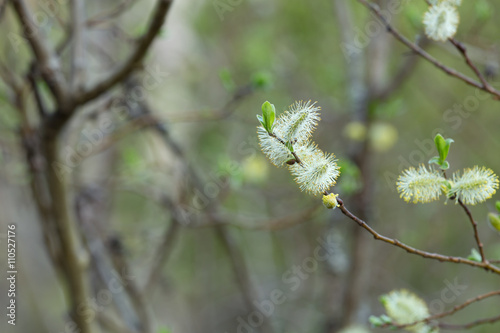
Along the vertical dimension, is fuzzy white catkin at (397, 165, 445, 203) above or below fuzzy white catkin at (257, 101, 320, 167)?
above

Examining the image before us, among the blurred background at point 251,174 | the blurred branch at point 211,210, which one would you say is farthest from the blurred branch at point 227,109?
the blurred branch at point 211,210

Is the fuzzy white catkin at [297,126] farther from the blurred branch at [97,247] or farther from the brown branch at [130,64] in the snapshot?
the blurred branch at [97,247]

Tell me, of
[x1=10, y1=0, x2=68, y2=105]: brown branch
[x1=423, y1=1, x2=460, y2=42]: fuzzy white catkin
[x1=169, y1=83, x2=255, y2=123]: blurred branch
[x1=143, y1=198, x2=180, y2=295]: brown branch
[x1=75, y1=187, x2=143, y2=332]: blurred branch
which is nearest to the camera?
[x1=423, y1=1, x2=460, y2=42]: fuzzy white catkin

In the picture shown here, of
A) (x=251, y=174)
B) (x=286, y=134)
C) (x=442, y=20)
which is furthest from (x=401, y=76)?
(x=286, y=134)

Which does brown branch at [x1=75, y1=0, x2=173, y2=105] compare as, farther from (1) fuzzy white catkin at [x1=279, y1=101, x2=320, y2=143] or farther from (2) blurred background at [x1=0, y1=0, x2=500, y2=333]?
(1) fuzzy white catkin at [x1=279, y1=101, x2=320, y2=143]

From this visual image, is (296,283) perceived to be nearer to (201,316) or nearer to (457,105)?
(201,316)

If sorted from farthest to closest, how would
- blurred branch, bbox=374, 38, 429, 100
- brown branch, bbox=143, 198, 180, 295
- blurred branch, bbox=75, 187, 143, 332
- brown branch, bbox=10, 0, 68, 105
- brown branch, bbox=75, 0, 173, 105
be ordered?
blurred branch, bbox=374, 38, 429, 100
blurred branch, bbox=75, 187, 143, 332
brown branch, bbox=143, 198, 180, 295
brown branch, bbox=10, 0, 68, 105
brown branch, bbox=75, 0, 173, 105

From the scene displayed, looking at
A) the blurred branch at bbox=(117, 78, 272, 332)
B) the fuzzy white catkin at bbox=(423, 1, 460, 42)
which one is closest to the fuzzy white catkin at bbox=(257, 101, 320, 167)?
the fuzzy white catkin at bbox=(423, 1, 460, 42)
